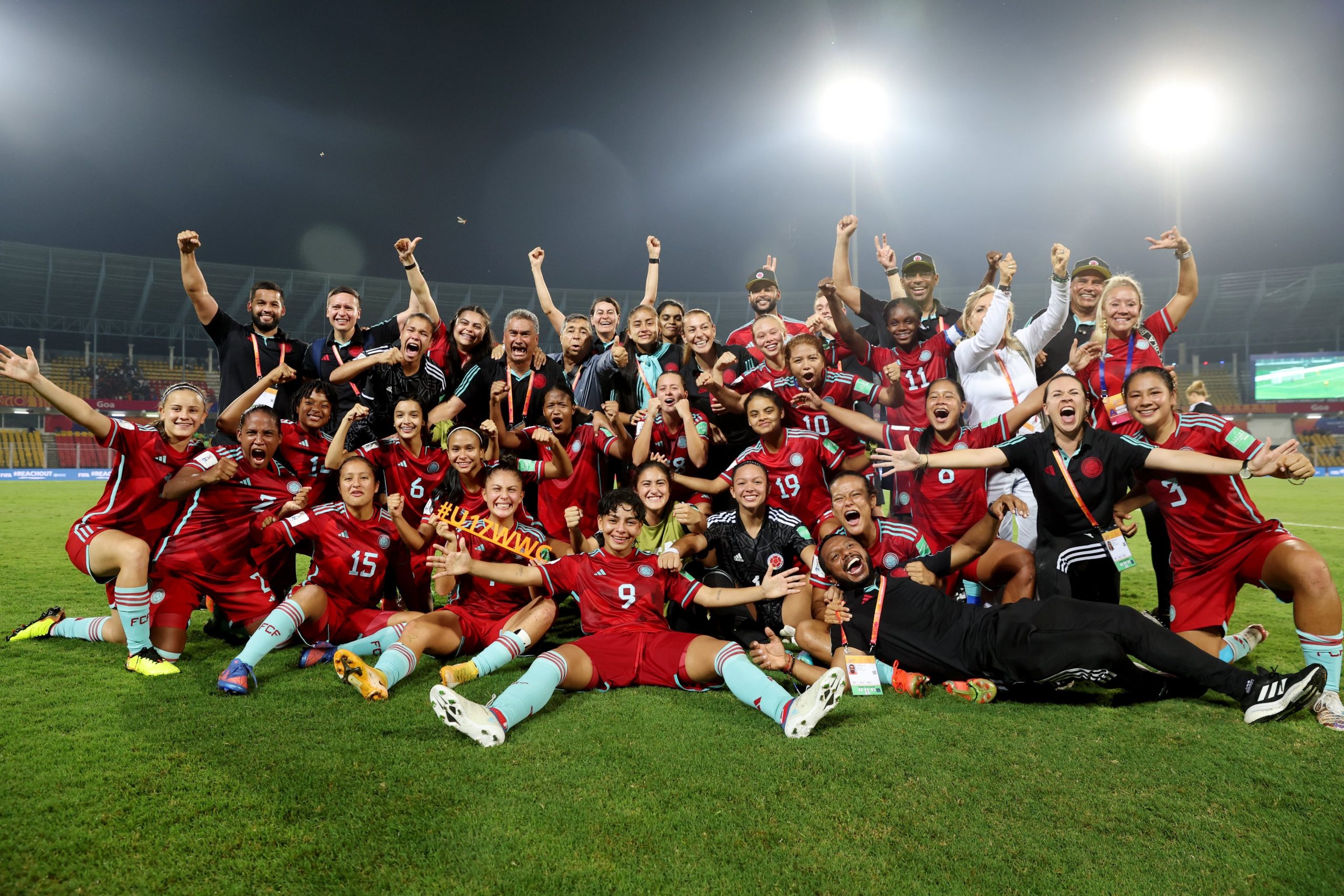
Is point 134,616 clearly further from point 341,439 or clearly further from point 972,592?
point 972,592

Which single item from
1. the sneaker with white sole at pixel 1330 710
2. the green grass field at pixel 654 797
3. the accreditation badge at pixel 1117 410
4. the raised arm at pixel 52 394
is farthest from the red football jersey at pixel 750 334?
the raised arm at pixel 52 394

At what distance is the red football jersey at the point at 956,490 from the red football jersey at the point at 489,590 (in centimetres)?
271

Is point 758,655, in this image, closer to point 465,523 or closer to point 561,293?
point 465,523

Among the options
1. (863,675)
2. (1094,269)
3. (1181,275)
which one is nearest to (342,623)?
(863,675)

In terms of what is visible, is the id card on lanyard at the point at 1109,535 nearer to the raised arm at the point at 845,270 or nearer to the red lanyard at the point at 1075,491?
the red lanyard at the point at 1075,491

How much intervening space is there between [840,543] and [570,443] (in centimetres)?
250

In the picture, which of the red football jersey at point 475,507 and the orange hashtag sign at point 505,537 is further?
the red football jersey at point 475,507

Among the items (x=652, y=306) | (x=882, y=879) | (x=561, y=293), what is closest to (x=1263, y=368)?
(x=561, y=293)

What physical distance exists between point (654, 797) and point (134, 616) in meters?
3.51

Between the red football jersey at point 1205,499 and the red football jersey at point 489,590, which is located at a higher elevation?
the red football jersey at point 1205,499

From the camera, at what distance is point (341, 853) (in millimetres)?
2164

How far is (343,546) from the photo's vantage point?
4660mm

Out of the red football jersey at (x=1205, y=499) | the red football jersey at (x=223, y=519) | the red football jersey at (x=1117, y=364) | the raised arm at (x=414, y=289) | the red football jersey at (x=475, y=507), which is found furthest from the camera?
the raised arm at (x=414, y=289)

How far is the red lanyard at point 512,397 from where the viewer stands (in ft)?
19.3
